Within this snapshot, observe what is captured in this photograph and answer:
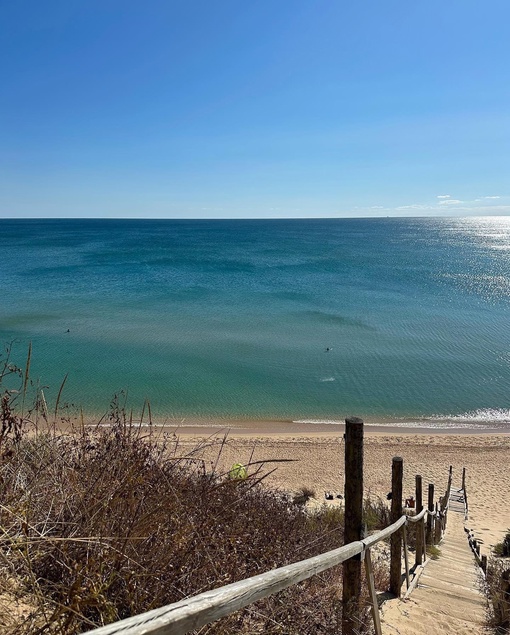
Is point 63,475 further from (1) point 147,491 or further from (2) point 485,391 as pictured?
(2) point 485,391

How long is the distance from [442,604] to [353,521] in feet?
7.17

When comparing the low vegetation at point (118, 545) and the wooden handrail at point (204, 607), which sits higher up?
the wooden handrail at point (204, 607)

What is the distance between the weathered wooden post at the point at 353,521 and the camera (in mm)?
3691

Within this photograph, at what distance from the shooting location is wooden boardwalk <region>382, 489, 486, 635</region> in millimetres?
4355

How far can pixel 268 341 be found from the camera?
99.0ft

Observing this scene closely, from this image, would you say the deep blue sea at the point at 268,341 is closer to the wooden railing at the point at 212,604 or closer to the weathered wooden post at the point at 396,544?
the weathered wooden post at the point at 396,544

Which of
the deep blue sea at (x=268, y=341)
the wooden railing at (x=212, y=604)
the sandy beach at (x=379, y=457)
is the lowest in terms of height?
the sandy beach at (x=379, y=457)

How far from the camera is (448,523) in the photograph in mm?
11773

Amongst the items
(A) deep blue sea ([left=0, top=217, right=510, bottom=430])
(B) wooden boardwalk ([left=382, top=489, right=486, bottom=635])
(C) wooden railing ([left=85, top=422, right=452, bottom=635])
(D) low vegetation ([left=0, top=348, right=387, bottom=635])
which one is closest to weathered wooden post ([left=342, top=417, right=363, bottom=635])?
(D) low vegetation ([left=0, top=348, right=387, bottom=635])

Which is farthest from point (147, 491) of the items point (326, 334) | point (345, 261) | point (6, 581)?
point (345, 261)

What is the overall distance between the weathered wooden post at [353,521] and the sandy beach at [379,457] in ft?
30.3

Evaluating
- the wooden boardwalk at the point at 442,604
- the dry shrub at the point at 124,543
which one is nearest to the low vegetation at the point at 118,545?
the dry shrub at the point at 124,543

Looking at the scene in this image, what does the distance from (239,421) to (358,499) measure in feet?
54.3

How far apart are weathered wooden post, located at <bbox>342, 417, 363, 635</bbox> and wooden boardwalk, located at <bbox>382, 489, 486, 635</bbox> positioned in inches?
26.0
